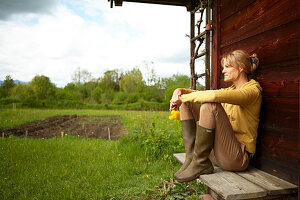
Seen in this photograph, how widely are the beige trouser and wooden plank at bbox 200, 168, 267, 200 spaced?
11 cm

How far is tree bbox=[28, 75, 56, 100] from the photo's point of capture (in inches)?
761

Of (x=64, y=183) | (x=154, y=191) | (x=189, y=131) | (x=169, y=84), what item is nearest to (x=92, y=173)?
(x=64, y=183)

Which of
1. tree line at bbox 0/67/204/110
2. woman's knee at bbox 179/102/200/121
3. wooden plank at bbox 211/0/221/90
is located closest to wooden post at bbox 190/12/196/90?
wooden plank at bbox 211/0/221/90

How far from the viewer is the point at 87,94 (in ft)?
75.6

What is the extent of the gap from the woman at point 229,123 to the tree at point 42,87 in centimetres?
2011

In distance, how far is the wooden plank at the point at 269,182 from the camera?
58.6 inches

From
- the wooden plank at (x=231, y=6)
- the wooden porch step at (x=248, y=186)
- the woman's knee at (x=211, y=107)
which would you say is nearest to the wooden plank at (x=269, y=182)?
the wooden porch step at (x=248, y=186)

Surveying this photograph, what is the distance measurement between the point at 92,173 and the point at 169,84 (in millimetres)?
15674

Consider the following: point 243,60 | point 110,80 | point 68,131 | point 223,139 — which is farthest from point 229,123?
point 110,80

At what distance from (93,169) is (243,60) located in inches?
102

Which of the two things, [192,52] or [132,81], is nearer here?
[192,52]

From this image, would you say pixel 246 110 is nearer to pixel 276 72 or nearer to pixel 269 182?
pixel 276 72

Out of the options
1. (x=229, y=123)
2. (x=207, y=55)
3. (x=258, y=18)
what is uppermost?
(x=258, y=18)

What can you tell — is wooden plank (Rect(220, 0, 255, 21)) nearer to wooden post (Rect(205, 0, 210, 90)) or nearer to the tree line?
wooden post (Rect(205, 0, 210, 90))
